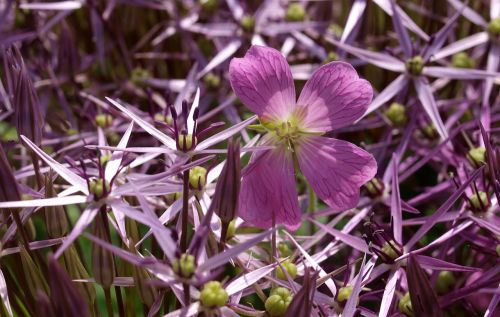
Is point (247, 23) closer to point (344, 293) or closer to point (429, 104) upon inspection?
point (429, 104)

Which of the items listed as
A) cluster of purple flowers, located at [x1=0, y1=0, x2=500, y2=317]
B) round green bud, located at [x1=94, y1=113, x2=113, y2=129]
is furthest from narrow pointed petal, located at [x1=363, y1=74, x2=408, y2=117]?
round green bud, located at [x1=94, y1=113, x2=113, y2=129]

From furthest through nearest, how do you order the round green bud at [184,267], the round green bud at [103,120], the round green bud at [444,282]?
1. the round green bud at [103,120]
2. the round green bud at [444,282]
3. the round green bud at [184,267]

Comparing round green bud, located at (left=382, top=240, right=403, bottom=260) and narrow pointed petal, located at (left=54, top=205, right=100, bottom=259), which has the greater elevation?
narrow pointed petal, located at (left=54, top=205, right=100, bottom=259)

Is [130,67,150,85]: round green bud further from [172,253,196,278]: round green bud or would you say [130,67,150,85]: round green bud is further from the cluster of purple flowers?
[172,253,196,278]: round green bud

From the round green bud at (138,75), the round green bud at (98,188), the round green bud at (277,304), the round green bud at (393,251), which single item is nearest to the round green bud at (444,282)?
the round green bud at (393,251)

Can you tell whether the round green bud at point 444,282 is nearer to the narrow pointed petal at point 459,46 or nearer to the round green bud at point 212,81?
the narrow pointed petal at point 459,46

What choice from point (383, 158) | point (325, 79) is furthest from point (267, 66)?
point (383, 158)

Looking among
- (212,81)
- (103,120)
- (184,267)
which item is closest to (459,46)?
(212,81)
